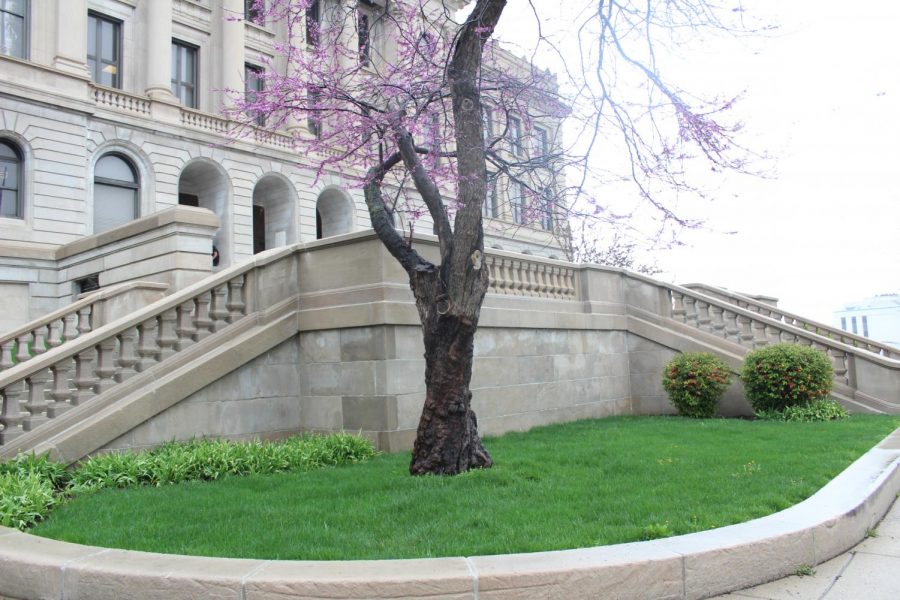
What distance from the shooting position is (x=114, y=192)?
82.1 feet

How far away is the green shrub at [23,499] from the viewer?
546 cm

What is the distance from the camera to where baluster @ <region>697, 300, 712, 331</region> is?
1464 centimetres

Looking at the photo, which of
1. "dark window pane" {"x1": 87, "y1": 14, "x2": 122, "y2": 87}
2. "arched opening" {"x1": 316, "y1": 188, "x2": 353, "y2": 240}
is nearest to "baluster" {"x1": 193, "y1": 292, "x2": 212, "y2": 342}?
"dark window pane" {"x1": 87, "y1": 14, "x2": 122, "y2": 87}

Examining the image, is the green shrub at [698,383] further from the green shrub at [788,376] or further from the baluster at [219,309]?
the baluster at [219,309]

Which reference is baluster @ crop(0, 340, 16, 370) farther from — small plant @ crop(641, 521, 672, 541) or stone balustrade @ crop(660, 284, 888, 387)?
stone balustrade @ crop(660, 284, 888, 387)

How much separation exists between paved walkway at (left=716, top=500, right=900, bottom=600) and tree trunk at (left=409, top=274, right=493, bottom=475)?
11.3 feet

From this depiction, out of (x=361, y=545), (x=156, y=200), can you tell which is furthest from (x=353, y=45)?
(x=361, y=545)

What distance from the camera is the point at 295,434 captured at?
1019 cm

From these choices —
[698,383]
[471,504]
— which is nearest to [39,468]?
[471,504]

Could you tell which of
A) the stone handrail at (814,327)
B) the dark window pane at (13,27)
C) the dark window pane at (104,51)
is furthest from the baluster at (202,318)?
the dark window pane at (104,51)

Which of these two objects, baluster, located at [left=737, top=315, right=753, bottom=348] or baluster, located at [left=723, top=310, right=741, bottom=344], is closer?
baluster, located at [left=737, top=315, right=753, bottom=348]

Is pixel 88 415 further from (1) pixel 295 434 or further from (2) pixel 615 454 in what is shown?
(2) pixel 615 454

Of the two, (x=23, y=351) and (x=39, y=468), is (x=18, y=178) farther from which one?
(x=39, y=468)

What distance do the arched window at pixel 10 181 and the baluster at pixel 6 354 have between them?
41.7ft
